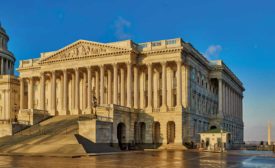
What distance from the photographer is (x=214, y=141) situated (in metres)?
66.8

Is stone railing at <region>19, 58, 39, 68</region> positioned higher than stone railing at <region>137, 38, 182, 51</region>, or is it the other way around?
stone railing at <region>137, 38, 182, 51</region>

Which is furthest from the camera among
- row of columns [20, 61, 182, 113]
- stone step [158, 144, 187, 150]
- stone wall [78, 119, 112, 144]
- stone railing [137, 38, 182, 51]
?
row of columns [20, 61, 182, 113]

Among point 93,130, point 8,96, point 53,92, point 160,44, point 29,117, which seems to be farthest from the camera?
point 8,96

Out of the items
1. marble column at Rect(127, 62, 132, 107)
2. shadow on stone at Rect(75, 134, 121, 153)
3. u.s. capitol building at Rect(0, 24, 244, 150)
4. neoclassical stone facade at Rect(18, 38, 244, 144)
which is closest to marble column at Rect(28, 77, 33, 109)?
u.s. capitol building at Rect(0, 24, 244, 150)

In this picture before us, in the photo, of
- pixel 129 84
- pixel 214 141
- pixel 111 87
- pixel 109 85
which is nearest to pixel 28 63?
pixel 109 85

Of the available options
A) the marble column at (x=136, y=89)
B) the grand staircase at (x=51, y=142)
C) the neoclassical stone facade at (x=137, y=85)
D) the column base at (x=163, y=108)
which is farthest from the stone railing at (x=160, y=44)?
the grand staircase at (x=51, y=142)

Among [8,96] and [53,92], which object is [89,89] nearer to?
[53,92]

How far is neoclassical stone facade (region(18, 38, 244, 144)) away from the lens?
72.0m

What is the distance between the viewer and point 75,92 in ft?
266

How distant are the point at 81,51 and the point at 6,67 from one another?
62934 mm

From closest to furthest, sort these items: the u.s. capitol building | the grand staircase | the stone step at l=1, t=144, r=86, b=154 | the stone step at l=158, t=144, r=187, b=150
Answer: the stone step at l=1, t=144, r=86, b=154, the grand staircase, the stone step at l=158, t=144, r=187, b=150, the u.s. capitol building

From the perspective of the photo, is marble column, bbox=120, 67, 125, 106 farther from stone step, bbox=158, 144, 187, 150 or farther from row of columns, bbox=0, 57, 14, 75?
row of columns, bbox=0, 57, 14, 75

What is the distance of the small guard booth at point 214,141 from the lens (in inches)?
2562

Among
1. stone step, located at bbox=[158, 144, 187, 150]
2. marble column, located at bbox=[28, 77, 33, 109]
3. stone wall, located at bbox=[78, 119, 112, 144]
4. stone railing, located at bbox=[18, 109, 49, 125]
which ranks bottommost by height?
stone step, located at bbox=[158, 144, 187, 150]
